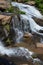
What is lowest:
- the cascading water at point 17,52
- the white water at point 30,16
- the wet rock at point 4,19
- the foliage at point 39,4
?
the foliage at point 39,4

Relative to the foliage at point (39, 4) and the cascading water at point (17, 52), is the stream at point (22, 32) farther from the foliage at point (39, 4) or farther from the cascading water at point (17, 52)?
the foliage at point (39, 4)

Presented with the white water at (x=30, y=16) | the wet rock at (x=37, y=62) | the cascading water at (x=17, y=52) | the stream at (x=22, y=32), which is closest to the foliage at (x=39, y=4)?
the white water at (x=30, y=16)

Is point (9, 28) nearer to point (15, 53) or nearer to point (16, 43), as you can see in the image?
point (16, 43)

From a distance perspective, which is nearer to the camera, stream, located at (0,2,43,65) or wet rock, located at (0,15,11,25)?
stream, located at (0,2,43,65)

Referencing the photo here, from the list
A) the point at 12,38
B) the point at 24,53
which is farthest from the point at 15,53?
the point at 12,38

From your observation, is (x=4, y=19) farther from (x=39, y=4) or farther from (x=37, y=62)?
(x=39, y=4)

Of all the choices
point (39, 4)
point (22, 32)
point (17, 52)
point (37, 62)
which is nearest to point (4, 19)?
point (22, 32)

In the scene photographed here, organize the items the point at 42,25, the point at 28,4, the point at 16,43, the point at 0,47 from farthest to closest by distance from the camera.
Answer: the point at 28,4 < the point at 42,25 < the point at 16,43 < the point at 0,47

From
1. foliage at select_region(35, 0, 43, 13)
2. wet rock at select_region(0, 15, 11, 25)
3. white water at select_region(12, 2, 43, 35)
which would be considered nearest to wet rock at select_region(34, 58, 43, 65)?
wet rock at select_region(0, 15, 11, 25)

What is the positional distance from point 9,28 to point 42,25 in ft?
11.8

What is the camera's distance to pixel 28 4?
65.9 ft

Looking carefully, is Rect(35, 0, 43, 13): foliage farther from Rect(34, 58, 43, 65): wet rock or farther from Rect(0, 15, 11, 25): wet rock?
Rect(34, 58, 43, 65): wet rock

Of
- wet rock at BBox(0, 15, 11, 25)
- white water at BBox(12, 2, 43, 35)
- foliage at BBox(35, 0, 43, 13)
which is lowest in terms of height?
foliage at BBox(35, 0, 43, 13)

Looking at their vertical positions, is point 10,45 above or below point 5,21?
below
